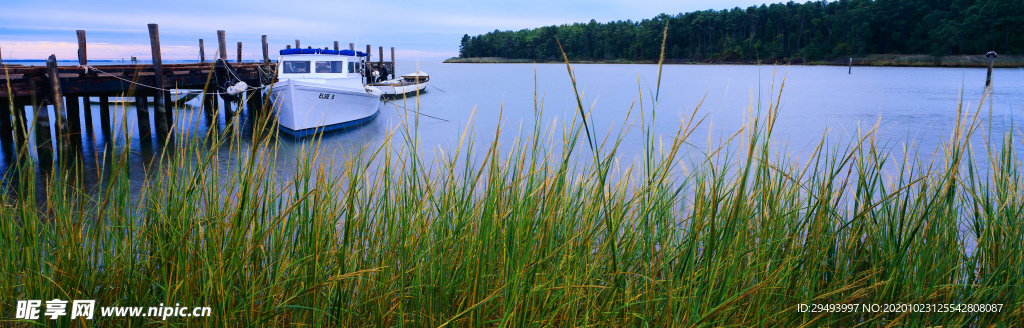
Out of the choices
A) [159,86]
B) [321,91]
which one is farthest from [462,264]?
[159,86]

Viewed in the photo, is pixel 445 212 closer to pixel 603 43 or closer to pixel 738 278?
pixel 738 278

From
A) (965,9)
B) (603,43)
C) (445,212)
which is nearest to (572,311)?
(445,212)

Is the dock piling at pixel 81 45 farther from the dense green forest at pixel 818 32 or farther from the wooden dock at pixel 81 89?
the dense green forest at pixel 818 32

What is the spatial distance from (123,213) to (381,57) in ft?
136

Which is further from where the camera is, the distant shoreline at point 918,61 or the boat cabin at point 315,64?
the distant shoreline at point 918,61

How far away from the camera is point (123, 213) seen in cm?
207

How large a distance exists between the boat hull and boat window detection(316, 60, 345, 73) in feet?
3.40

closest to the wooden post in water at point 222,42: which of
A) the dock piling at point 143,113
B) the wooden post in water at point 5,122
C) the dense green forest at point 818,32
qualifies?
the dock piling at point 143,113

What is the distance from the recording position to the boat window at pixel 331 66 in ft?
62.0

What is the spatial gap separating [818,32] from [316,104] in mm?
98103

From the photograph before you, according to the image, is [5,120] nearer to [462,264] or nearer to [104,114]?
[104,114]

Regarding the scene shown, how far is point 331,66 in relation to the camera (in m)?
19.0

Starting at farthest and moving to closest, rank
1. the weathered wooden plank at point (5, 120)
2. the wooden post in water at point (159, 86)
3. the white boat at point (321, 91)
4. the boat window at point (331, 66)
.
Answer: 1. the boat window at point (331, 66)
2. the white boat at point (321, 91)
3. the wooden post in water at point (159, 86)
4. the weathered wooden plank at point (5, 120)

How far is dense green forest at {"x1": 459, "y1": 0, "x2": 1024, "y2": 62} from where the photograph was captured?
269 feet
